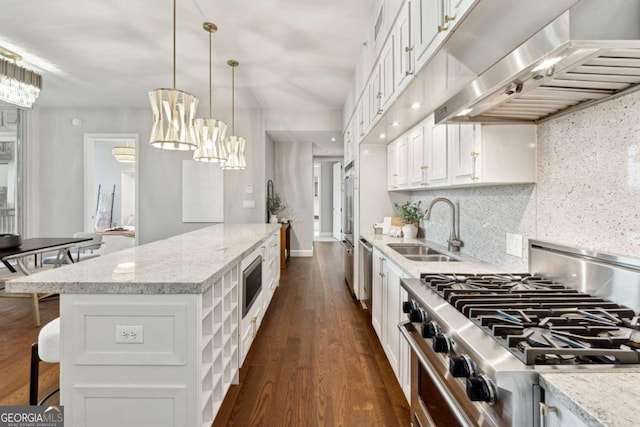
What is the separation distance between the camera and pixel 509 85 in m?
1.10

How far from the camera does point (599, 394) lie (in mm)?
645

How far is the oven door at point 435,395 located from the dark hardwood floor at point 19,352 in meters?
2.18

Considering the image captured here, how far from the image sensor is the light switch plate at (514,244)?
177cm

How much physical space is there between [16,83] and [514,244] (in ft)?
15.3

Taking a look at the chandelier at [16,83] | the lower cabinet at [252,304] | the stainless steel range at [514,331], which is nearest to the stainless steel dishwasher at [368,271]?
the lower cabinet at [252,304]

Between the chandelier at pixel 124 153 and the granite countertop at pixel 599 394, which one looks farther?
the chandelier at pixel 124 153

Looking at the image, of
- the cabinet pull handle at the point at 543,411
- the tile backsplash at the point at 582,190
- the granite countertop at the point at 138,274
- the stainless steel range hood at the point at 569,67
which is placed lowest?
the cabinet pull handle at the point at 543,411

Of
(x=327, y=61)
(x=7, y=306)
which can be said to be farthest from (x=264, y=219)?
(x=7, y=306)

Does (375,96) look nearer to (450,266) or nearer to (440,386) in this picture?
(450,266)

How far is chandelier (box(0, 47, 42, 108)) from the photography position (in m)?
3.24

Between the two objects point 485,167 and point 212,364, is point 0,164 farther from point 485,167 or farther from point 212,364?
point 485,167

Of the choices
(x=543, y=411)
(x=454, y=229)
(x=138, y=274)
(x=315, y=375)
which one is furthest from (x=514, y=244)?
(x=138, y=274)

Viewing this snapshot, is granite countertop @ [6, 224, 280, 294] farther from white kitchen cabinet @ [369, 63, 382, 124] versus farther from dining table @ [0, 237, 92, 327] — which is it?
dining table @ [0, 237, 92, 327]

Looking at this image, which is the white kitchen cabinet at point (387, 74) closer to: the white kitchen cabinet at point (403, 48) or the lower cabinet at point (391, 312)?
the white kitchen cabinet at point (403, 48)
